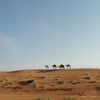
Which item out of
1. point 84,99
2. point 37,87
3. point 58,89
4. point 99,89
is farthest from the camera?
point 37,87

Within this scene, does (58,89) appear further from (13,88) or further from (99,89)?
(13,88)

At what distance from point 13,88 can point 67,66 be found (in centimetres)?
2387

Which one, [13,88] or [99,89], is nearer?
[99,89]

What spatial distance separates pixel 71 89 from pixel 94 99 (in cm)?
760

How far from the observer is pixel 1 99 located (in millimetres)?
13328

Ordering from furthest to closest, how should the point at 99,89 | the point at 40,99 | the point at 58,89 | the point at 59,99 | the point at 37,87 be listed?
the point at 37,87, the point at 58,89, the point at 99,89, the point at 59,99, the point at 40,99

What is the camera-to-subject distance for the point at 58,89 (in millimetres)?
20094

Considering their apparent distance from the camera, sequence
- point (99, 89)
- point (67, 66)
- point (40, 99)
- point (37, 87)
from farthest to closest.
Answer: point (67, 66)
point (37, 87)
point (99, 89)
point (40, 99)

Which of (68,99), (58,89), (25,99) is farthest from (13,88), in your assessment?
(68,99)

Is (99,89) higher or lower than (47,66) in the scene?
lower

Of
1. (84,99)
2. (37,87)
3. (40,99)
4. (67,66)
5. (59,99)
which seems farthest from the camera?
(67,66)

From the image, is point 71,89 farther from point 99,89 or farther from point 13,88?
point 13,88

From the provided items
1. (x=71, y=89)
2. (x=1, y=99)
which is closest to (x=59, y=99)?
(x=1, y=99)

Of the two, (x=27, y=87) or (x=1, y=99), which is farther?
(x=27, y=87)
